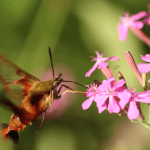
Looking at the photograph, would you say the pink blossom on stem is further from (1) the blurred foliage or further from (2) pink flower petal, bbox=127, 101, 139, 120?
(1) the blurred foliage

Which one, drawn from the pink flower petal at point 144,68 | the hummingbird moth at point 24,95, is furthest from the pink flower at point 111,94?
the hummingbird moth at point 24,95

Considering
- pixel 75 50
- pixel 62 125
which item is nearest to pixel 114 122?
Result: pixel 62 125

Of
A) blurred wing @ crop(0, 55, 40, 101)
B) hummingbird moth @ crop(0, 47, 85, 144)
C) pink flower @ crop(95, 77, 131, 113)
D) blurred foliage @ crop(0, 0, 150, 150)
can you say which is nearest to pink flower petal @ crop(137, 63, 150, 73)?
pink flower @ crop(95, 77, 131, 113)

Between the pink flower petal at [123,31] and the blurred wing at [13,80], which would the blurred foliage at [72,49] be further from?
the pink flower petal at [123,31]

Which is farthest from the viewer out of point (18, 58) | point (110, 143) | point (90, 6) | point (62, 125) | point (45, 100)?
point (90, 6)

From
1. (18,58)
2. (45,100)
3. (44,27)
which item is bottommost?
(45,100)

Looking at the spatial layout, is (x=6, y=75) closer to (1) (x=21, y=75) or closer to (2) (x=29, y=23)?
(1) (x=21, y=75)

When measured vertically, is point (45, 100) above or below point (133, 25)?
below
